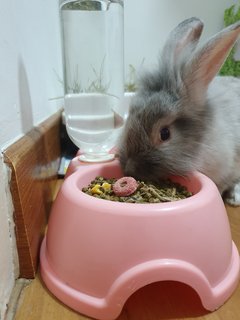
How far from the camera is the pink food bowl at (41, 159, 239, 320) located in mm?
561

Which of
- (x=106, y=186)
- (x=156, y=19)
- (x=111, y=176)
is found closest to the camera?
(x=106, y=186)

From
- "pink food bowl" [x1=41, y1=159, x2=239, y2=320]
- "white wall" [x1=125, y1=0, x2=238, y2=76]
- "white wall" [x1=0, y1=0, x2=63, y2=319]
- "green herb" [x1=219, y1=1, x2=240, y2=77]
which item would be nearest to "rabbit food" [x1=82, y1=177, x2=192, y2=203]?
"pink food bowl" [x1=41, y1=159, x2=239, y2=320]

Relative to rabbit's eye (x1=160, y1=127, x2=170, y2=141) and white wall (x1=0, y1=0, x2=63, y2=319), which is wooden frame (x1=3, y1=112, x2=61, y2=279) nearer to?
white wall (x1=0, y1=0, x2=63, y2=319)

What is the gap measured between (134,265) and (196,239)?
12cm

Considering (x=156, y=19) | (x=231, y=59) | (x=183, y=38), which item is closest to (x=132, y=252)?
(x=183, y=38)

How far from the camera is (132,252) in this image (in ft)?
1.85

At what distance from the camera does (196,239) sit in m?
0.59

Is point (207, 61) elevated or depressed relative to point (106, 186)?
elevated

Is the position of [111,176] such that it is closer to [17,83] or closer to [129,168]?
[129,168]

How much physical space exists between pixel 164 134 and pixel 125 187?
196mm

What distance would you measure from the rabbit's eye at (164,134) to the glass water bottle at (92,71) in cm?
32

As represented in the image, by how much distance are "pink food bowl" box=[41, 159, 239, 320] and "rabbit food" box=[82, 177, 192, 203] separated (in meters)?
0.11

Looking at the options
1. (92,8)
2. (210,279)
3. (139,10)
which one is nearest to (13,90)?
(210,279)

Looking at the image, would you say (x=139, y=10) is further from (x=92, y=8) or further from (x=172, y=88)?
(x=172, y=88)
